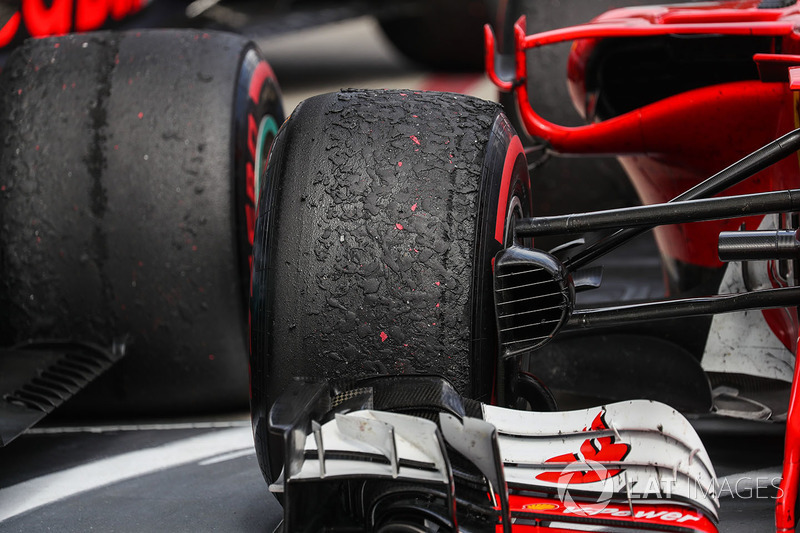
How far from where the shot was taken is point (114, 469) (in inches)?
74.8

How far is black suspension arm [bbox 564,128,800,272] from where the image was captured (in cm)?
149

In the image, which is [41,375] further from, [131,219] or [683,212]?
[683,212]

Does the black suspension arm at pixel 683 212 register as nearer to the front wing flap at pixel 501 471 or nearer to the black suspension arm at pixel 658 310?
the black suspension arm at pixel 658 310

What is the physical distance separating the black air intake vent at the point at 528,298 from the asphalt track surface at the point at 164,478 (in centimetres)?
39

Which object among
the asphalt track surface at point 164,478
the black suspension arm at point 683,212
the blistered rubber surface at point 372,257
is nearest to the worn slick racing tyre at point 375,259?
the blistered rubber surface at point 372,257

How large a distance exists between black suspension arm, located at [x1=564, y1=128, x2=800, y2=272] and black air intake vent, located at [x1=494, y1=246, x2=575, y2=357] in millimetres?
125

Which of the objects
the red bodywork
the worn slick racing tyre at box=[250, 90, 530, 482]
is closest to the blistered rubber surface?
the worn slick racing tyre at box=[250, 90, 530, 482]

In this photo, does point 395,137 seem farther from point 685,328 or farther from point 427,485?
point 685,328

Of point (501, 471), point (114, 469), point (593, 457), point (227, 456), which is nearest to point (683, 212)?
point (593, 457)

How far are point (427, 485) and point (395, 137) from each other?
19.7 inches

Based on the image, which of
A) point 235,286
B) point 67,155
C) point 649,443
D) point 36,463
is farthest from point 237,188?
point 649,443

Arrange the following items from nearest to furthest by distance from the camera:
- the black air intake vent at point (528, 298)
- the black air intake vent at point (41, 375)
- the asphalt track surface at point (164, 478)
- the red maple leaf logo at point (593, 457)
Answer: the red maple leaf logo at point (593, 457) < the black air intake vent at point (528, 298) < the asphalt track surface at point (164, 478) < the black air intake vent at point (41, 375)

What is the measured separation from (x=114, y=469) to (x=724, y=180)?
1.12 m

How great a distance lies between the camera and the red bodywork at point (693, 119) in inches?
68.6
